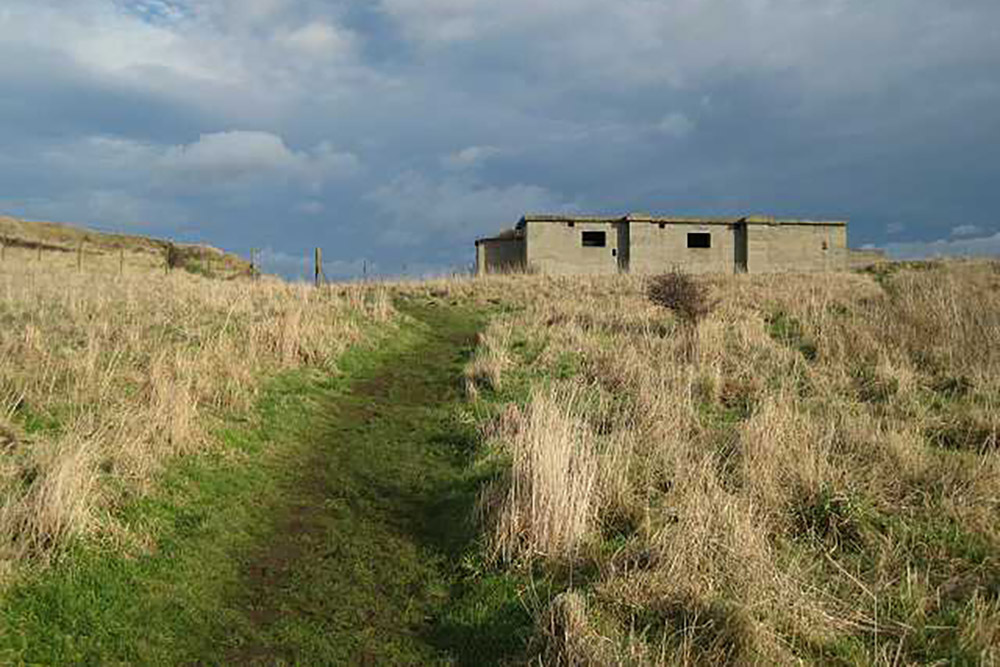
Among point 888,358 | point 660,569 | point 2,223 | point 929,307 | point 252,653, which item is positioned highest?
point 2,223

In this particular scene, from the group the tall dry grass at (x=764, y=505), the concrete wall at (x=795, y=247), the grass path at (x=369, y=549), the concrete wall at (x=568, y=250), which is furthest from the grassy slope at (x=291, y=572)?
the concrete wall at (x=795, y=247)

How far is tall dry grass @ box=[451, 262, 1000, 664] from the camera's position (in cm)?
404

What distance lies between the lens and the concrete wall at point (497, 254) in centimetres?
4078

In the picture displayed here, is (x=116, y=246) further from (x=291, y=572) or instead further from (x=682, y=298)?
(x=291, y=572)

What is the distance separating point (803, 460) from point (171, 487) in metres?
5.77

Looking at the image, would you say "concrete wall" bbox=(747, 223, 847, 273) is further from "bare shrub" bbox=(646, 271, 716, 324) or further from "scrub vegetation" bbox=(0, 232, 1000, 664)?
"scrub vegetation" bbox=(0, 232, 1000, 664)

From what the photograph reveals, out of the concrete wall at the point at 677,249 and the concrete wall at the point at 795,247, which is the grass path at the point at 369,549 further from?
the concrete wall at the point at 795,247

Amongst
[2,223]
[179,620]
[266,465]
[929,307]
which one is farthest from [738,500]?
[2,223]

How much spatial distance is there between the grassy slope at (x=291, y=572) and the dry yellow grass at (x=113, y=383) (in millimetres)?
342

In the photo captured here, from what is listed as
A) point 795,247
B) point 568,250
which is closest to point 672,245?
point 568,250

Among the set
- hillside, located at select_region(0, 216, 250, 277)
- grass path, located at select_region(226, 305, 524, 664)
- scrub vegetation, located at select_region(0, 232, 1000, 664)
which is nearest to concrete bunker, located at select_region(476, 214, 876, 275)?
hillside, located at select_region(0, 216, 250, 277)

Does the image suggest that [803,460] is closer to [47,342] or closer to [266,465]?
[266,465]

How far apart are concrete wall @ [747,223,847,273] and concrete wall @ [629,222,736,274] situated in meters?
1.28

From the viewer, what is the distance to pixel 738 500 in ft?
18.0
